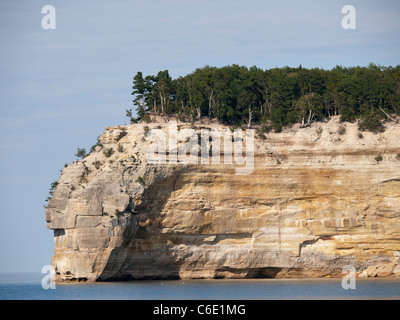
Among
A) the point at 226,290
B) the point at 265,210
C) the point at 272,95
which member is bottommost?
the point at 226,290

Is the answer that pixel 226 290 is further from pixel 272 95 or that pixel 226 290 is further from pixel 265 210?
pixel 272 95

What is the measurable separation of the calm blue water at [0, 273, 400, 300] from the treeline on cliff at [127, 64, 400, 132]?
12.9m

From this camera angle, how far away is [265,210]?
61219 millimetres

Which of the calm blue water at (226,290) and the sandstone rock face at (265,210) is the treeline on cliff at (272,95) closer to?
Answer: the sandstone rock face at (265,210)

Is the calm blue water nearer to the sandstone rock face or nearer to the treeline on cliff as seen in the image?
the sandstone rock face

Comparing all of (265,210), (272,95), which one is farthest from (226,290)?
(272,95)

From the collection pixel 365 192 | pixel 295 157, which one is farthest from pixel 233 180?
pixel 365 192

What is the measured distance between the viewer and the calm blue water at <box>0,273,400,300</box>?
48.5m

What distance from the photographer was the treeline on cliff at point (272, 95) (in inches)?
2562

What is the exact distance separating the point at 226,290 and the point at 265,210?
10.4 meters

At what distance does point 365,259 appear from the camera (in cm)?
→ 6053

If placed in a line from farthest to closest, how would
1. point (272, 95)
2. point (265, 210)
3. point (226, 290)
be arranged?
point (272, 95)
point (265, 210)
point (226, 290)
